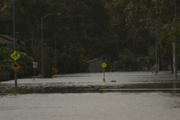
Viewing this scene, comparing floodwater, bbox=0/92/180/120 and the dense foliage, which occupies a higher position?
the dense foliage

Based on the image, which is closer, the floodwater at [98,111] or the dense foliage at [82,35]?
the floodwater at [98,111]

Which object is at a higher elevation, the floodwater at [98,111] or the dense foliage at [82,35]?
the dense foliage at [82,35]

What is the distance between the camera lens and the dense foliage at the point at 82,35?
10019 cm

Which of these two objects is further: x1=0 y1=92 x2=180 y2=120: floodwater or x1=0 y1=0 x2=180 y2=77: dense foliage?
x1=0 y1=0 x2=180 y2=77: dense foliage

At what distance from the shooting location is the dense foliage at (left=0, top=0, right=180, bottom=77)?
100 m

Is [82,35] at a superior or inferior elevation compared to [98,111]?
superior

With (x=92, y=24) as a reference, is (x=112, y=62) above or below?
below

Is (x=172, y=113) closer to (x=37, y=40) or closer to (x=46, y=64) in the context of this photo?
(x=46, y=64)

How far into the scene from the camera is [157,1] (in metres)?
61.9

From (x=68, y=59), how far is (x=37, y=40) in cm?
732

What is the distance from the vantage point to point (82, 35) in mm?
142625

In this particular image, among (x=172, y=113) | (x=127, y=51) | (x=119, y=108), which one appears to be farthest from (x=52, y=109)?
(x=127, y=51)

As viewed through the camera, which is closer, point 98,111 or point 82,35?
point 98,111

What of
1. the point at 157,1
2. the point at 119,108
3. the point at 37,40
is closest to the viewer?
the point at 119,108
